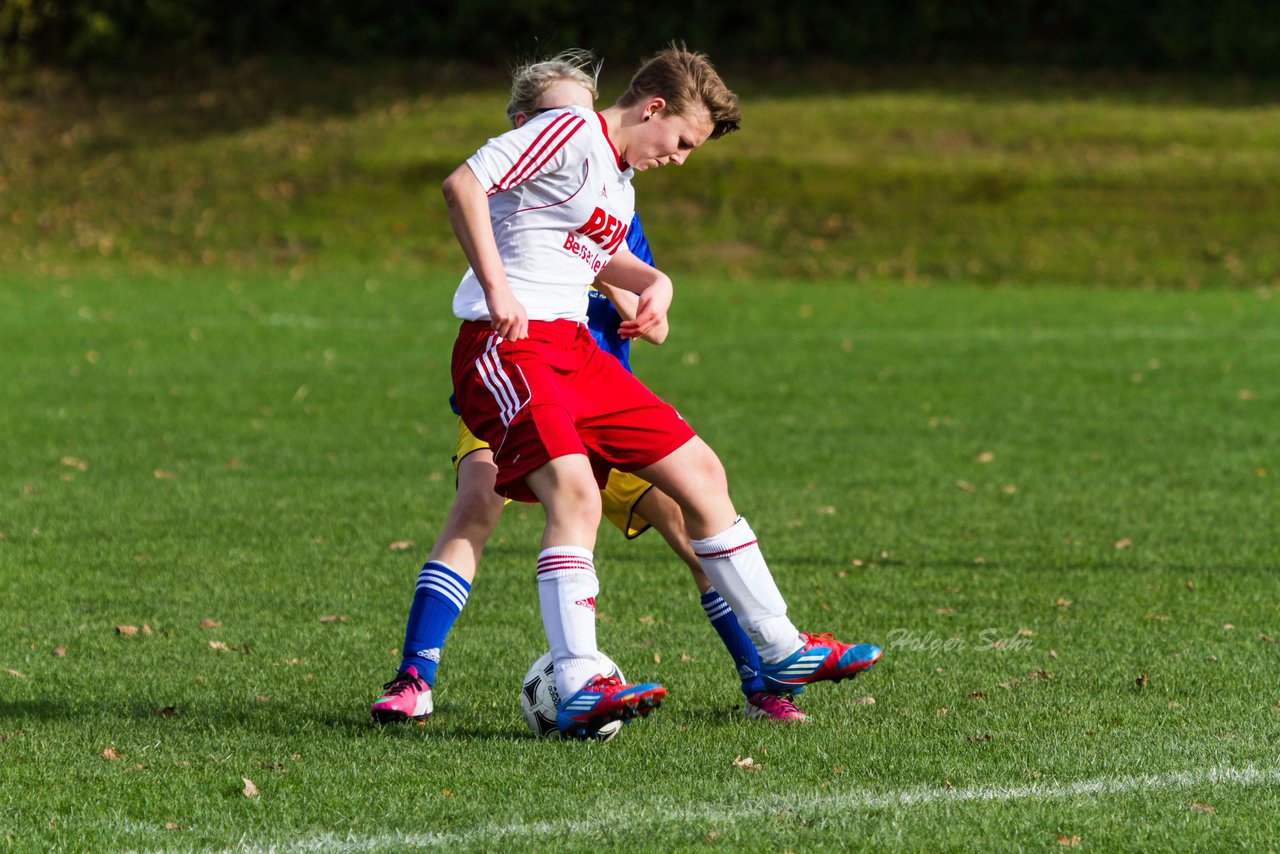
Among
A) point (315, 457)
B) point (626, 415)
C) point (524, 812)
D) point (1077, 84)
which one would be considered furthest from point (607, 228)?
point (1077, 84)

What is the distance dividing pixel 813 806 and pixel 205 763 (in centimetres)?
166

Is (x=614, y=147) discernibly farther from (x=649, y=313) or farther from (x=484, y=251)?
(x=484, y=251)

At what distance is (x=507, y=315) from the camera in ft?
14.8

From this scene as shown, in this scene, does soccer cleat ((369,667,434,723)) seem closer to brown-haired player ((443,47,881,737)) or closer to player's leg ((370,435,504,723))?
player's leg ((370,435,504,723))

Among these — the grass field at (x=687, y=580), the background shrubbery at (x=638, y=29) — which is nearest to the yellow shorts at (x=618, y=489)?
the grass field at (x=687, y=580)

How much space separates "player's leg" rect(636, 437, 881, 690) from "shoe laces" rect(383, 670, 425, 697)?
94 cm

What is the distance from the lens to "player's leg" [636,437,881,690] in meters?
4.89

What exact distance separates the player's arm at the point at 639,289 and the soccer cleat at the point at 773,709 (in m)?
1.16

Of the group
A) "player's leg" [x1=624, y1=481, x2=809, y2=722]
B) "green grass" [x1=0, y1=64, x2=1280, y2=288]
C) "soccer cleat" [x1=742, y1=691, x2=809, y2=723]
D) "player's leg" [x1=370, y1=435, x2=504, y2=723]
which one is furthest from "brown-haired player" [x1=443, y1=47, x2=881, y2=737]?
"green grass" [x1=0, y1=64, x2=1280, y2=288]

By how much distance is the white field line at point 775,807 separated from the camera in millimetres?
3805

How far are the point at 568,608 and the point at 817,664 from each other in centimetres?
78

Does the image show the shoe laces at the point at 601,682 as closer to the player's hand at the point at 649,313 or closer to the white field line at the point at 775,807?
the white field line at the point at 775,807

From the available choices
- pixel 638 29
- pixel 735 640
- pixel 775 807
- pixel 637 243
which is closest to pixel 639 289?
pixel 637 243

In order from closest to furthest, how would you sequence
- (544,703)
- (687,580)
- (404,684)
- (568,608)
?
1. (568,608)
2. (544,703)
3. (404,684)
4. (687,580)
